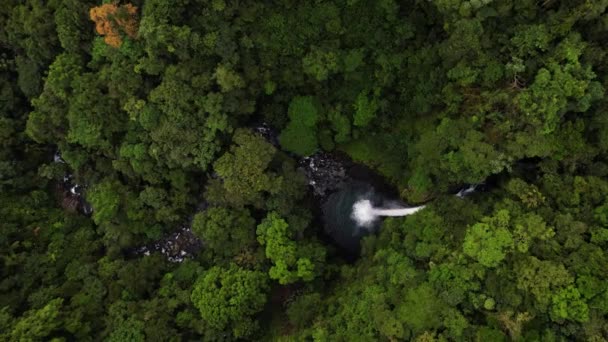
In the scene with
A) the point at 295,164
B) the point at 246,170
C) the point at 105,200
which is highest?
the point at 246,170

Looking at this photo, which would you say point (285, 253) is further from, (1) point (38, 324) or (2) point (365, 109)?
(1) point (38, 324)

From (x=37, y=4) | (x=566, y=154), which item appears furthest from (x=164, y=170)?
(x=566, y=154)

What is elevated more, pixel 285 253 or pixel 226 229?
pixel 226 229

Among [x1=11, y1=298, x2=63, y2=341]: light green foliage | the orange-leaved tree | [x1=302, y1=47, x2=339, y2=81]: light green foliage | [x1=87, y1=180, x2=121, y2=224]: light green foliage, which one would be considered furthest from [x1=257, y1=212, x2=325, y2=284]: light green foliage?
the orange-leaved tree

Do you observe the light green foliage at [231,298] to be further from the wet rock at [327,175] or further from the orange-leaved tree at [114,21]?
the orange-leaved tree at [114,21]

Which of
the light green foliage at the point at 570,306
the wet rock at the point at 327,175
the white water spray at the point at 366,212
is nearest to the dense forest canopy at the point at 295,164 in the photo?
the light green foliage at the point at 570,306

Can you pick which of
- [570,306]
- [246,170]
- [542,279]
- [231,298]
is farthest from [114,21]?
[570,306]

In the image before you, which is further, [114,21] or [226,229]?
[226,229]
